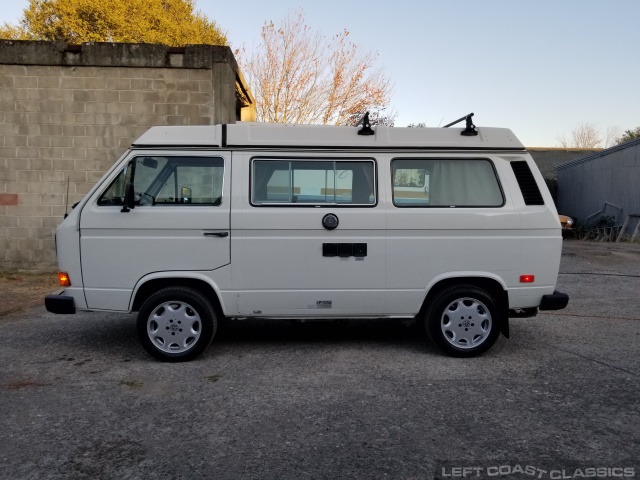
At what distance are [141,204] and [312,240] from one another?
5.43 feet

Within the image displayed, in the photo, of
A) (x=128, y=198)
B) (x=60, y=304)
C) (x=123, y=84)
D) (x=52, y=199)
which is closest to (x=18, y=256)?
(x=52, y=199)

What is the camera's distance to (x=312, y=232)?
5383mm

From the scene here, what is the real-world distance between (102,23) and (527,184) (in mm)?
26282

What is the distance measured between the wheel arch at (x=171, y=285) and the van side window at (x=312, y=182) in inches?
38.1

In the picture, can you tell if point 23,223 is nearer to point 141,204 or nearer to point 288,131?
point 141,204

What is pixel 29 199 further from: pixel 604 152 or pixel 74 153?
pixel 604 152

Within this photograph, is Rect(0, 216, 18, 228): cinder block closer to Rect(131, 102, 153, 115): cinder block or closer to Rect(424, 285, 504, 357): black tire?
Rect(131, 102, 153, 115): cinder block

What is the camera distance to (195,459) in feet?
11.3

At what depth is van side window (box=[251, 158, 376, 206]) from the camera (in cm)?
543

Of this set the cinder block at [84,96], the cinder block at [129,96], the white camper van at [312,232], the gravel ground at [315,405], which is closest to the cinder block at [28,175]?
the cinder block at [84,96]

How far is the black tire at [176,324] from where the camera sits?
5.30m

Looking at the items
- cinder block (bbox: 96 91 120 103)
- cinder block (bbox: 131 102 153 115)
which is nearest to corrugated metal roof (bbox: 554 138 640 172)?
cinder block (bbox: 131 102 153 115)

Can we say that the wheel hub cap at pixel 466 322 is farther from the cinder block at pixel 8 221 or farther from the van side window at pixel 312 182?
the cinder block at pixel 8 221

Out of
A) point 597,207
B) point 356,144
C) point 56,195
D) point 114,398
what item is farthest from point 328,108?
point 114,398
